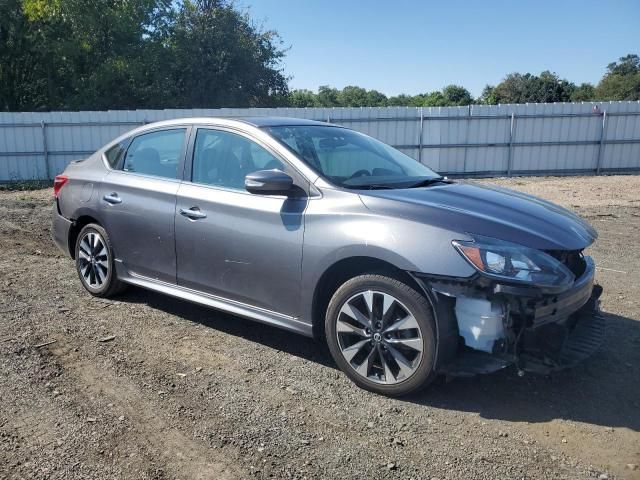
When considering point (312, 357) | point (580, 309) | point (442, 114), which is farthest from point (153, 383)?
point (442, 114)

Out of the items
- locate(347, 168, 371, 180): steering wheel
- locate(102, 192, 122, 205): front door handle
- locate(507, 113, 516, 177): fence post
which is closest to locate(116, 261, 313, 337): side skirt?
locate(102, 192, 122, 205): front door handle

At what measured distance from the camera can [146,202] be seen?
15.4ft

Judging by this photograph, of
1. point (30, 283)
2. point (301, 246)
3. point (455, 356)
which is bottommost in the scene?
point (30, 283)

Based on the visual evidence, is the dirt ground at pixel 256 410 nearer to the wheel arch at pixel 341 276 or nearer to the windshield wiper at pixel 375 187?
the wheel arch at pixel 341 276

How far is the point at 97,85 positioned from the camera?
28.8 metres

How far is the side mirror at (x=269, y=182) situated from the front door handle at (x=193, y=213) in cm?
64

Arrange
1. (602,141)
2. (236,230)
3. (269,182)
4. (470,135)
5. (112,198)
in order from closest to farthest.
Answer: (269,182), (236,230), (112,198), (470,135), (602,141)

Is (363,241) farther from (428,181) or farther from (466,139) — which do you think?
(466,139)

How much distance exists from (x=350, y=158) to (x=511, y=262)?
5.32 feet

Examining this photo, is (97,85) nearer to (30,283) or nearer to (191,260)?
(30,283)

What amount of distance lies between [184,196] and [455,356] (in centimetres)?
238

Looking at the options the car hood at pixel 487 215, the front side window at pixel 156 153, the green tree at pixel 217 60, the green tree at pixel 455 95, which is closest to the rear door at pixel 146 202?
the front side window at pixel 156 153

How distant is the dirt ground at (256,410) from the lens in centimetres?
279

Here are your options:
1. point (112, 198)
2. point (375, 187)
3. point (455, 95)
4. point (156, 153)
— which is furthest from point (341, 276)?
point (455, 95)
